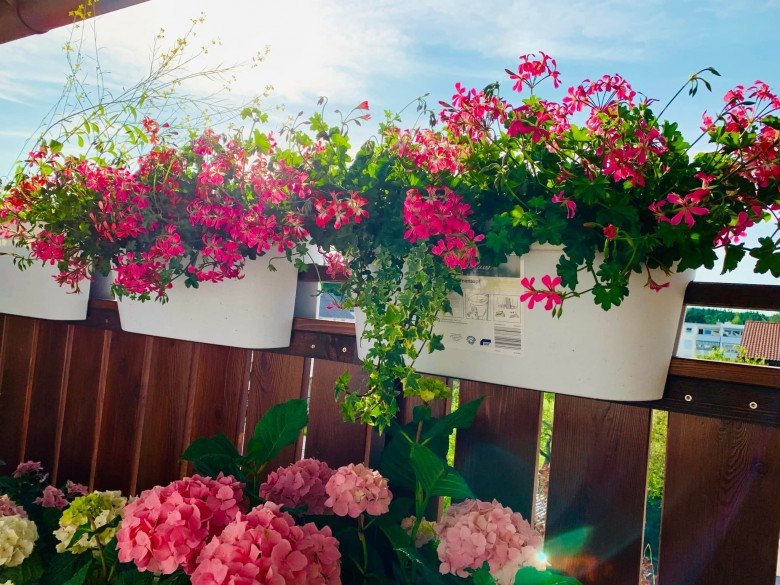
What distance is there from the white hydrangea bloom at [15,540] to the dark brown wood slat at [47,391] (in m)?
0.97

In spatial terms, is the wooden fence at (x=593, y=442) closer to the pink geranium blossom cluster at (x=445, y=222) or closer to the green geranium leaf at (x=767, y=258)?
the green geranium leaf at (x=767, y=258)

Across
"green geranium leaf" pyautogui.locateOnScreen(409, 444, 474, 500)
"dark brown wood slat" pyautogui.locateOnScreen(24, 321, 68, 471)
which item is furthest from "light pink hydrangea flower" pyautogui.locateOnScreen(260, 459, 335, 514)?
"dark brown wood slat" pyautogui.locateOnScreen(24, 321, 68, 471)

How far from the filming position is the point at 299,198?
97 cm

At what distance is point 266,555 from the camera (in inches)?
29.0

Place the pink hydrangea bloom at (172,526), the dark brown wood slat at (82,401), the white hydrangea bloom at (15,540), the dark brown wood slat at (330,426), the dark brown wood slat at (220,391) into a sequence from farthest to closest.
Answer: the dark brown wood slat at (82,401) → the dark brown wood slat at (220,391) → the dark brown wood slat at (330,426) → the white hydrangea bloom at (15,540) → the pink hydrangea bloom at (172,526)

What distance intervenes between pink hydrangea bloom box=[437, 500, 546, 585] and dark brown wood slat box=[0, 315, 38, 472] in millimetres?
1964

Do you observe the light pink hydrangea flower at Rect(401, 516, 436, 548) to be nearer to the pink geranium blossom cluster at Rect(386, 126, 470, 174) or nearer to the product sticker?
the product sticker

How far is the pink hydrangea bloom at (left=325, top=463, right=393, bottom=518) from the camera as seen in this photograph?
88cm

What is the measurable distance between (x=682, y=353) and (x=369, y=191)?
21.2 inches

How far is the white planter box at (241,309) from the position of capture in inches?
49.3

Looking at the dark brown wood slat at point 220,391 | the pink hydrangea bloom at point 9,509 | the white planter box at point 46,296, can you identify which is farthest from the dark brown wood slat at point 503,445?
the white planter box at point 46,296

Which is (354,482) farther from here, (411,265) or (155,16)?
(155,16)

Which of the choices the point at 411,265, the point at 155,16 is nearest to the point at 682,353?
the point at 411,265

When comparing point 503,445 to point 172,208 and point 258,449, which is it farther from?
point 172,208
